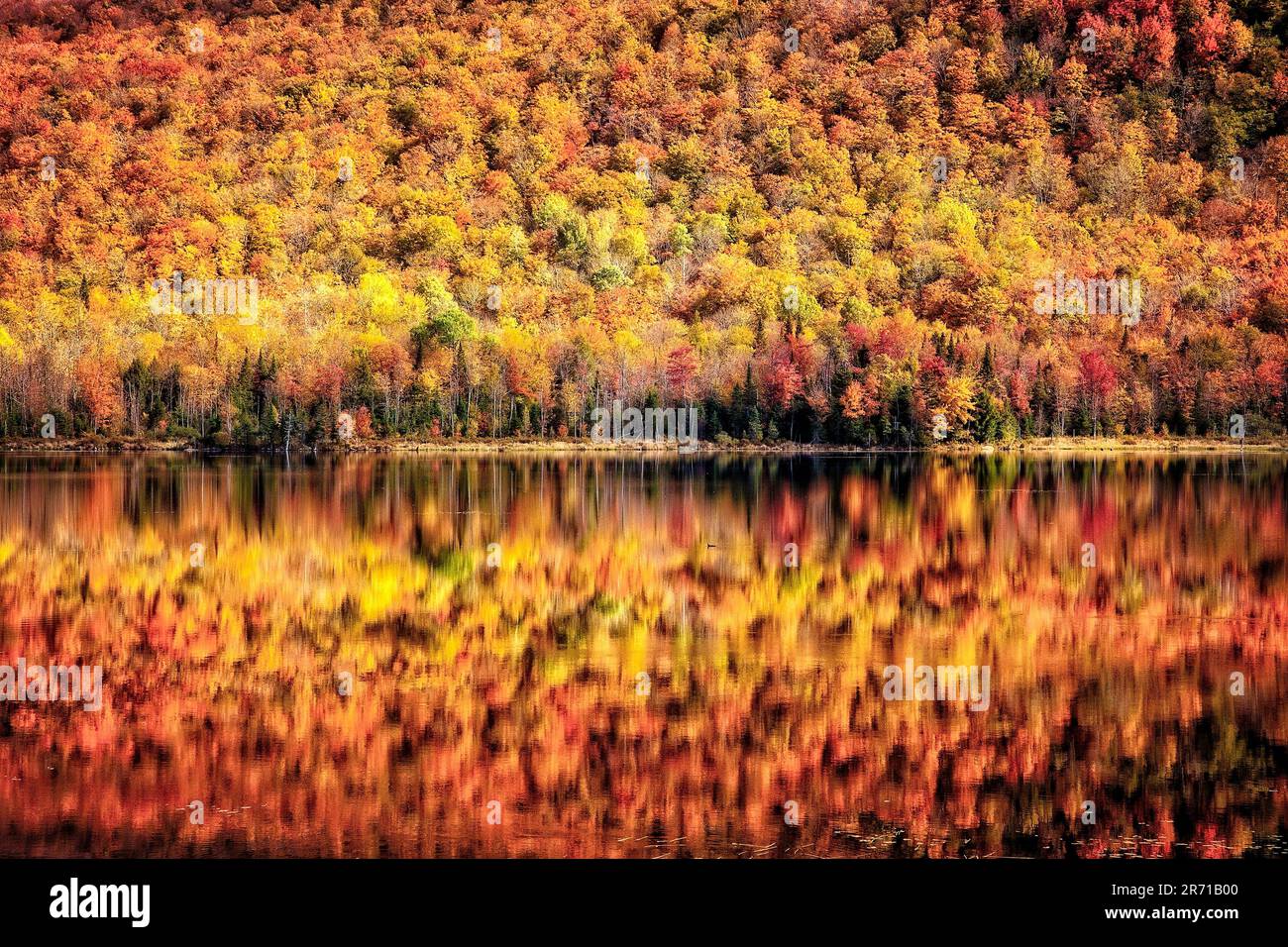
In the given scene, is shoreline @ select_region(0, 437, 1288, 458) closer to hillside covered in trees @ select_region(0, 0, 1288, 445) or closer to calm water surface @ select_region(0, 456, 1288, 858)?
hillside covered in trees @ select_region(0, 0, 1288, 445)

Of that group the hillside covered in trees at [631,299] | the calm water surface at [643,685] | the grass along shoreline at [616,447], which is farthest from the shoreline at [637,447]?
the calm water surface at [643,685]

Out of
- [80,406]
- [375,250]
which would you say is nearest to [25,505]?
[80,406]

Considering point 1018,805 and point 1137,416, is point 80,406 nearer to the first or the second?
point 1137,416

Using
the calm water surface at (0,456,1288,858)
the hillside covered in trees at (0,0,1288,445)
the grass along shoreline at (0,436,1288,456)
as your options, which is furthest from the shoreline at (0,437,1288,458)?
the calm water surface at (0,456,1288,858)

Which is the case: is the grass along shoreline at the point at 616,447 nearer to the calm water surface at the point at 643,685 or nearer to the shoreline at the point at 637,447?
the shoreline at the point at 637,447

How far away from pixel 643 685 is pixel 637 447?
89.0 m

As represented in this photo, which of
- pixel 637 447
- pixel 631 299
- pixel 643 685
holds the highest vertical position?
pixel 631 299

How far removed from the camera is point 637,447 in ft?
365

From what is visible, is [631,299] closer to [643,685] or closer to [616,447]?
[616,447]

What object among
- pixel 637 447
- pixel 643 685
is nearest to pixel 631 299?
pixel 637 447

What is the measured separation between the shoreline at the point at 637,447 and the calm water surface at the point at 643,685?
61.2 meters

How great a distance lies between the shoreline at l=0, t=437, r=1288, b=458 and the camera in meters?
106

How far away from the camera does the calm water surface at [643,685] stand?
1644cm
